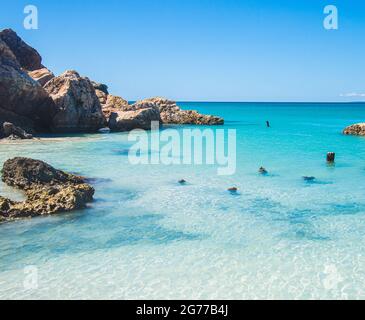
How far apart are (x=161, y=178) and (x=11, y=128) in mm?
18057

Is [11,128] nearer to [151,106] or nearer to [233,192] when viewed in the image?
[151,106]

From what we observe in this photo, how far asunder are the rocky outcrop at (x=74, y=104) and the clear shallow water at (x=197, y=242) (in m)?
20.8

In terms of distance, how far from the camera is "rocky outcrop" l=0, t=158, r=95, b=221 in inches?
470

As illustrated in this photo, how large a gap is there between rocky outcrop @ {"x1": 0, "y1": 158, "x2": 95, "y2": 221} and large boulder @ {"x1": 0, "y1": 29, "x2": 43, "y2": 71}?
38.9m

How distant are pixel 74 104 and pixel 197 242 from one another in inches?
1206

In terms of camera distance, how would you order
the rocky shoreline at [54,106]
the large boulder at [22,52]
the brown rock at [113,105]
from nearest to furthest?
the rocky shoreline at [54,106]
the brown rock at [113,105]
the large boulder at [22,52]

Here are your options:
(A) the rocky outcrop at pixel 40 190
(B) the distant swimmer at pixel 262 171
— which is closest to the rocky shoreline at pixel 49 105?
(A) the rocky outcrop at pixel 40 190

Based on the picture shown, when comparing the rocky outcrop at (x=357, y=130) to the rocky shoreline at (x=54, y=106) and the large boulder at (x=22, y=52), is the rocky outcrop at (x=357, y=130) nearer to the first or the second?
the rocky shoreline at (x=54, y=106)

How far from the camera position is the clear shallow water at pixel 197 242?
8.17m

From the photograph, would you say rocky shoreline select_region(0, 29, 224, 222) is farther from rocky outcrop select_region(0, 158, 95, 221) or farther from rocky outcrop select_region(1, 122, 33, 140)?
rocky outcrop select_region(0, 158, 95, 221)

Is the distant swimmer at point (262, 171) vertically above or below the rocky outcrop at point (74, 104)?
below

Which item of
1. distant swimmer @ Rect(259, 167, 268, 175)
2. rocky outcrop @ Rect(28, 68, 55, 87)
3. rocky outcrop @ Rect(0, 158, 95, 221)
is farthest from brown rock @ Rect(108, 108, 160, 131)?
rocky outcrop @ Rect(0, 158, 95, 221)

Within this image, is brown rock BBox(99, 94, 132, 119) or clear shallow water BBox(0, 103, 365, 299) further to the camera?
brown rock BBox(99, 94, 132, 119)
